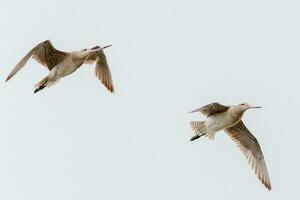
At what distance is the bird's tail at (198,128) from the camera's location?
15789mm

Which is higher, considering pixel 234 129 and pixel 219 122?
pixel 219 122

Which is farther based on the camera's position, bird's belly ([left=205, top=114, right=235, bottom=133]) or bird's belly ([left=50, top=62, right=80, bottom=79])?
bird's belly ([left=50, top=62, right=80, bottom=79])

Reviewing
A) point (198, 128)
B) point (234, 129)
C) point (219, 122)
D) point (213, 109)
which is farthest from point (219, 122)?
point (234, 129)

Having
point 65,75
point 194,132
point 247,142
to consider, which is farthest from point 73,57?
point 247,142

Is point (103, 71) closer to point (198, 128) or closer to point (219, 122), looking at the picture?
point (198, 128)

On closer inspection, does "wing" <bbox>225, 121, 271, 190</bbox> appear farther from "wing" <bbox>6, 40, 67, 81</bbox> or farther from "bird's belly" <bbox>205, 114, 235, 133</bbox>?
"wing" <bbox>6, 40, 67, 81</bbox>

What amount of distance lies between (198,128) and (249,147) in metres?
1.38

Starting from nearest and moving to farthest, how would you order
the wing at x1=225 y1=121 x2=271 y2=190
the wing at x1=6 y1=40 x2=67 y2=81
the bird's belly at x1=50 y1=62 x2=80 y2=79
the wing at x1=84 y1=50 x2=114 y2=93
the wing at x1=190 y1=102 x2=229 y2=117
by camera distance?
the wing at x1=190 y1=102 x2=229 y2=117, the wing at x1=6 y1=40 x2=67 y2=81, the bird's belly at x1=50 y1=62 x2=80 y2=79, the wing at x1=225 y1=121 x2=271 y2=190, the wing at x1=84 y1=50 x2=114 y2=93

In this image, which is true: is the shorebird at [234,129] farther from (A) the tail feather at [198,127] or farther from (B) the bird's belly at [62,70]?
(B) the bird's belly at [62,70]

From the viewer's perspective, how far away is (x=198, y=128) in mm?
15875

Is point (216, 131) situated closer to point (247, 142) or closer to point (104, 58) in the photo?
point (247, 142)

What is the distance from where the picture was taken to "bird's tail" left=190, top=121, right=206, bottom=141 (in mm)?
15789

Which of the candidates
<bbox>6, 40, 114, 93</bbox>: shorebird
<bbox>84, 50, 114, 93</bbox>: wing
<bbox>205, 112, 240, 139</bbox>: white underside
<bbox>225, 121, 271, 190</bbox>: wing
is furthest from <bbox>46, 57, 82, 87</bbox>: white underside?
<bbox>225, 121, 271, 190</bbox>: wing

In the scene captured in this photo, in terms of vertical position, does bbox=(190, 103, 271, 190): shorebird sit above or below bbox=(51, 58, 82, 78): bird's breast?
below
